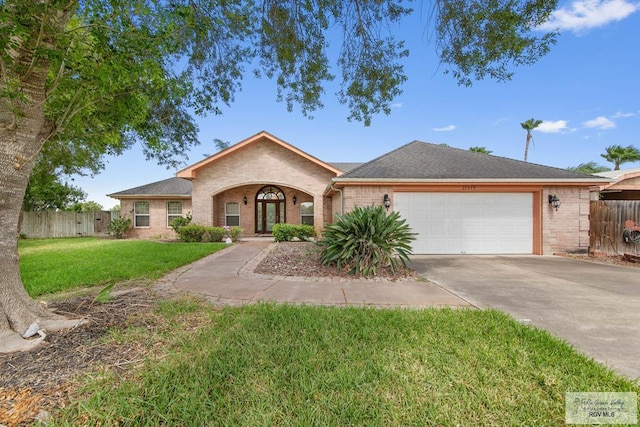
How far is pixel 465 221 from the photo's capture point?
9.66m

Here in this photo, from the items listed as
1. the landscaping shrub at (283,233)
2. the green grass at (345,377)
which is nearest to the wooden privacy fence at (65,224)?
the landscaping shrub at (283,233)

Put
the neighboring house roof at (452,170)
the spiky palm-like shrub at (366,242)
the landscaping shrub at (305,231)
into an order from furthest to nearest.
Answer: the landscaping shrub at (305,231) → the neighboring house roof at (452,170) → the spiky palm-like shrub at (366,242)

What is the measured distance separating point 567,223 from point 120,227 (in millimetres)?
21993

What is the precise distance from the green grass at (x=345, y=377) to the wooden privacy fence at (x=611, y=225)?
9.81 metres

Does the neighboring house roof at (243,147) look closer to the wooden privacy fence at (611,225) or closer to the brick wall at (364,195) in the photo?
the brick wall at (364,195)

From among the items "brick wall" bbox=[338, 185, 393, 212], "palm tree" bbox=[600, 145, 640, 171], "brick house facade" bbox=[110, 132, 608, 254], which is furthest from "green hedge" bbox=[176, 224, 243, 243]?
"palm tree" bbox=[600, 145, 640, 171]

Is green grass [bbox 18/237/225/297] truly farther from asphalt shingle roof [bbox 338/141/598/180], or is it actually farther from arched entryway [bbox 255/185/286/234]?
arched entryway [bbox 255/185/286/234]

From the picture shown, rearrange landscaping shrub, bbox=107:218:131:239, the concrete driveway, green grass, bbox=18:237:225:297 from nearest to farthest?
1. the concrete driveway
2. green grass, bbox=18:237:225:297
3. landscaping shrub, bbox=107:218:131:239

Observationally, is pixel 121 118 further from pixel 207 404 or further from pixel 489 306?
pixel 489 306

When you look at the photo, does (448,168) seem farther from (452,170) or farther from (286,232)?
(286,232)

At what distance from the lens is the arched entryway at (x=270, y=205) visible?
16.3 meters

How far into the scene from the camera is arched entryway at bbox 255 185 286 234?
16.3 metres

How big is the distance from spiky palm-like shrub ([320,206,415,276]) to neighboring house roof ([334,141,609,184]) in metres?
2.93

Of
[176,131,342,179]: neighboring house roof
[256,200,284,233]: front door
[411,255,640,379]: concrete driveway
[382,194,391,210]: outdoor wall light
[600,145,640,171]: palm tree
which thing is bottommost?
[411,255,640,379]: concrete driveway
